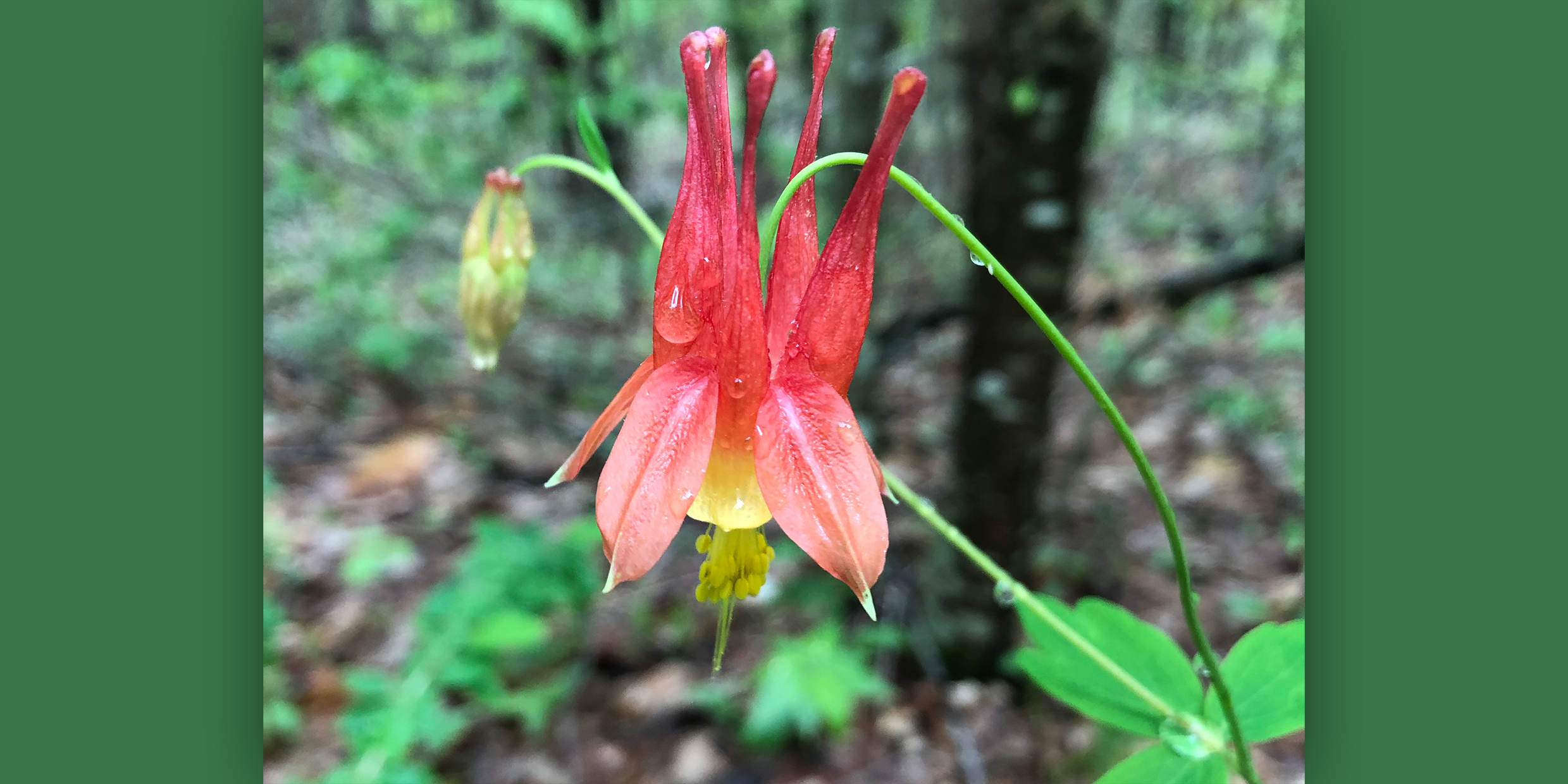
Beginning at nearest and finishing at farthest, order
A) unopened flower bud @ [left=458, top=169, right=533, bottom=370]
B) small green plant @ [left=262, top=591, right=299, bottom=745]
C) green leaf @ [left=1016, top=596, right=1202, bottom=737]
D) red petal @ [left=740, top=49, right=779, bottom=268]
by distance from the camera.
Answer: red petal @ [left=740, top=49, right=779, bottom=268] < green leaf @ [left=1016, top=596, right=1202, bottom=737] < unopened flower bud @ [left=458, top=169, right=533, bottom=370] < small green plant @ [left=262, top=591, right=299, bottom=745]

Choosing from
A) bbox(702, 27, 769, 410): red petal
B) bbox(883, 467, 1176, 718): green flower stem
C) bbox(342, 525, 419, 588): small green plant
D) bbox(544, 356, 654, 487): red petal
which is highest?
bbox(702, 27, 769, 410): red petal

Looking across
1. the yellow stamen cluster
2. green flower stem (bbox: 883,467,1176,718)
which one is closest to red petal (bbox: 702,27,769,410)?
the yellow stamen cluster

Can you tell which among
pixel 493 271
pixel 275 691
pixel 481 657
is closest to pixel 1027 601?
pixel 493 271

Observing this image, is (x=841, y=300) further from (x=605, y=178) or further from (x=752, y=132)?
(x=605, y=178)

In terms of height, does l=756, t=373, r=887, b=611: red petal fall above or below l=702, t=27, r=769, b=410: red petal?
below

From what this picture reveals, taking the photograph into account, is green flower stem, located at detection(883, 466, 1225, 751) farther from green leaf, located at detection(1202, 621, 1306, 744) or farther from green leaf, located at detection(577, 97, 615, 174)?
green leaf, located at detection(577, 97, 615, 174)

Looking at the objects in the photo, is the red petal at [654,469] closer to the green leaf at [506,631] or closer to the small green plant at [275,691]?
the green leaf at [506,631]

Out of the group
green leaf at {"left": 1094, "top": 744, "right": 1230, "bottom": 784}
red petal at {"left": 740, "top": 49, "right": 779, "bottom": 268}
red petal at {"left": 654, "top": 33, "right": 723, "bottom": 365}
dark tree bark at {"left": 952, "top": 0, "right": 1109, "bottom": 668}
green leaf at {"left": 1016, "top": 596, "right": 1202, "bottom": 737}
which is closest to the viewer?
red petal at {"left": 740, "top": 49, "right": 779, "bottom": 268}

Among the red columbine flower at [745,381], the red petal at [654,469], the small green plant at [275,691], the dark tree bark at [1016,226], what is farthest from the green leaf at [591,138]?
the small green plant at [275,691]
